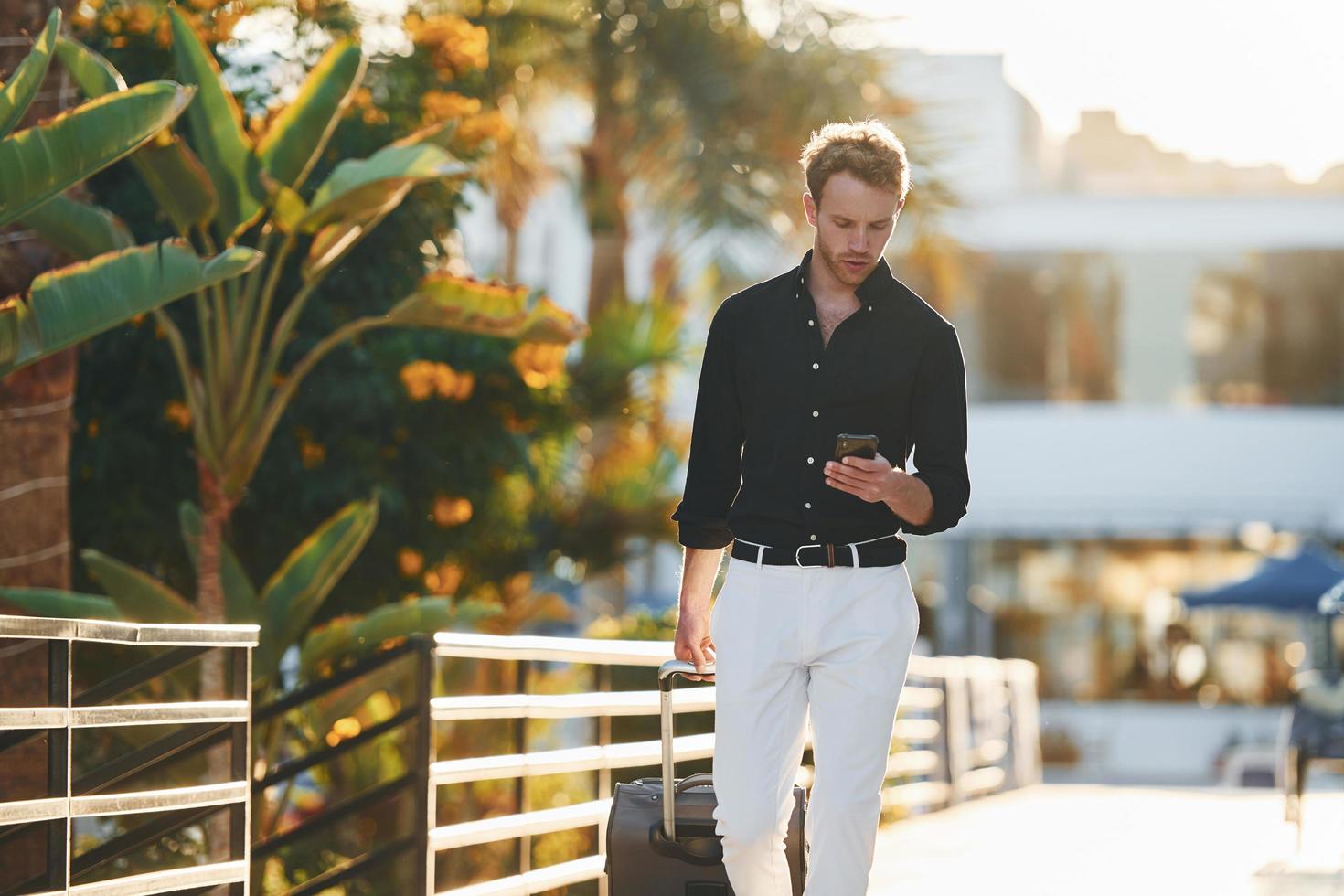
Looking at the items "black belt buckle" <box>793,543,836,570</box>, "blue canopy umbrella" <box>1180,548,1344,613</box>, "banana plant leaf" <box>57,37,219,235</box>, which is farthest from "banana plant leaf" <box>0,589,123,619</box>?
"blue canopy umbrella" <box>1180,548,1344,613</box>

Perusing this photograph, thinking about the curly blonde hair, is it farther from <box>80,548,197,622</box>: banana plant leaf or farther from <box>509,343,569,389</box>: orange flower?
<box>509,343,569,389</box>: orange flower

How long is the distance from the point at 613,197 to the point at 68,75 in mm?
8416

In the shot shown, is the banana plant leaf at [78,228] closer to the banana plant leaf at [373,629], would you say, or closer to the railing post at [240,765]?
the banana plant leaf at [373,629]

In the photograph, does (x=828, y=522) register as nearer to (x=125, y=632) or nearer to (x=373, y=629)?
(x=125, y=632)

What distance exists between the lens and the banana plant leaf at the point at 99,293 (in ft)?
22.9

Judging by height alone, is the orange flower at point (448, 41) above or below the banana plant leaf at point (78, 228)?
above

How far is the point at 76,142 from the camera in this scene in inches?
266

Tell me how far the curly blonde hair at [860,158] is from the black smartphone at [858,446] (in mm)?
543

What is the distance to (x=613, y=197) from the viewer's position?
17047mm

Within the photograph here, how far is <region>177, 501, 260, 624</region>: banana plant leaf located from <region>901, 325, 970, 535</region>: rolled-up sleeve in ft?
14.9

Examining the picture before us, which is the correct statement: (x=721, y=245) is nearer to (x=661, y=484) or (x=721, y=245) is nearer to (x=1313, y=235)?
(x=661, y=484)

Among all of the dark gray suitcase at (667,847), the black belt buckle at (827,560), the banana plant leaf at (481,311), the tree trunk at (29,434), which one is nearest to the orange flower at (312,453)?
the banana plant leaf at (481,311)

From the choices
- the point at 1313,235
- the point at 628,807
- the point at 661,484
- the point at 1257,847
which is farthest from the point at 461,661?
the point at 1313,235

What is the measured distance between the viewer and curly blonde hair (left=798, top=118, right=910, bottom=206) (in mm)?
4641
